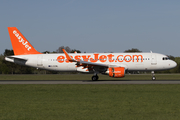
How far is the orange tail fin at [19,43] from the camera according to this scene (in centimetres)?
3769

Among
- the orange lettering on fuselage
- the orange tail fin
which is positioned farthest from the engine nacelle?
the orange tail fin

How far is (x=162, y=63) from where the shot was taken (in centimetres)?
3403

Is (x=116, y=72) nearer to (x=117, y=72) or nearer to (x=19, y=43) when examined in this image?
(x=117, y=72)

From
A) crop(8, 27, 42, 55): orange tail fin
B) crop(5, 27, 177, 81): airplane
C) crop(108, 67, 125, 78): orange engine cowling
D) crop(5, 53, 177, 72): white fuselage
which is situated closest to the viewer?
Answer: crop(108, 67, 125, 78): orange engine cowling

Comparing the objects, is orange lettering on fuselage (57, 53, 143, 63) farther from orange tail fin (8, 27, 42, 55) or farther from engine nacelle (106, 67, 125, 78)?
orange tail fin (8, 27, 42, 55)

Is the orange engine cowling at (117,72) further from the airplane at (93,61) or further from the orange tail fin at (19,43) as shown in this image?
the orange tail fin at (19,43)

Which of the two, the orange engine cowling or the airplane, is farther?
the airplane

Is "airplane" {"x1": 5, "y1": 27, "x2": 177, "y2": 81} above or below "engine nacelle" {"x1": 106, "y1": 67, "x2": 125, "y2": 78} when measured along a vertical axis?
above

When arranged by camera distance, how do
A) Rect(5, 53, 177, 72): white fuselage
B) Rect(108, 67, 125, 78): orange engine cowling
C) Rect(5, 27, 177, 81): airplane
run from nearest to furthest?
Rect(108, 67, 125, 78): orange engine cowling → Rect(5, 27, 177, 81): airplane → Rect(5, 53, 177, 72): white fuselage

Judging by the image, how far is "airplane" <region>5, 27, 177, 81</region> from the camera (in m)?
32.8

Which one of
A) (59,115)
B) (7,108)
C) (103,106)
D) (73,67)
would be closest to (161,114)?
(103,106)

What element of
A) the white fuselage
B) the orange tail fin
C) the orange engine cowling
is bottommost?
the orange engine cowling

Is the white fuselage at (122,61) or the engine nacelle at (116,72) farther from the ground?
the white fuselage at (122,61)

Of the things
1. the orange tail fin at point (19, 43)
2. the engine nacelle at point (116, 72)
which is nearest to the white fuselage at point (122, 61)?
the orange tail fin at point (19, 43)
